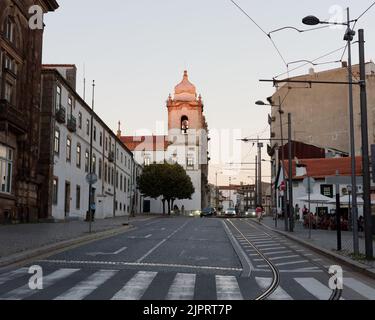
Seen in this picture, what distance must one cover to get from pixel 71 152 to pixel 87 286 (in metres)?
35.7

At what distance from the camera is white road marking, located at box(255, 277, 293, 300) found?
9.36 meters

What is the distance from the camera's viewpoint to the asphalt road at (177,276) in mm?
9531

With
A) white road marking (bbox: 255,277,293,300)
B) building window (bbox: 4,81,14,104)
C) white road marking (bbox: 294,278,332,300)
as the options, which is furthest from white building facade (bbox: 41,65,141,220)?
white road marking (bbox: 294,278,332,300)

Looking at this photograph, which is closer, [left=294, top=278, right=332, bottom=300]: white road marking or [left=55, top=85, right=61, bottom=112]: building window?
[left=294, top=278, right=332, bottom=300]: white road marking

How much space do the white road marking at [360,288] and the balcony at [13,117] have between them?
23.0 m

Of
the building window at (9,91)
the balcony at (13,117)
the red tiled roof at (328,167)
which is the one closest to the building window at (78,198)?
the balcony at (13,117)

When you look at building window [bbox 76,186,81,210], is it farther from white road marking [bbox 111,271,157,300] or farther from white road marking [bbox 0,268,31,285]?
white road marking [bbox 111,271,157,300]

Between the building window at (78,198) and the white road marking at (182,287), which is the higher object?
the building window at (78,198)

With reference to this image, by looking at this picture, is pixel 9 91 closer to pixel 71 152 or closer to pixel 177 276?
pixel 71 152

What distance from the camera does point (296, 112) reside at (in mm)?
70250

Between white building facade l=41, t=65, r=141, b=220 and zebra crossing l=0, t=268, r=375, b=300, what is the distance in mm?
26950

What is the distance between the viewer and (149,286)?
10.4 m

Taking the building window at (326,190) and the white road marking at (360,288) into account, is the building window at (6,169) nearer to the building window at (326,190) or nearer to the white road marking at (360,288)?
the white road marking at (360,288)
